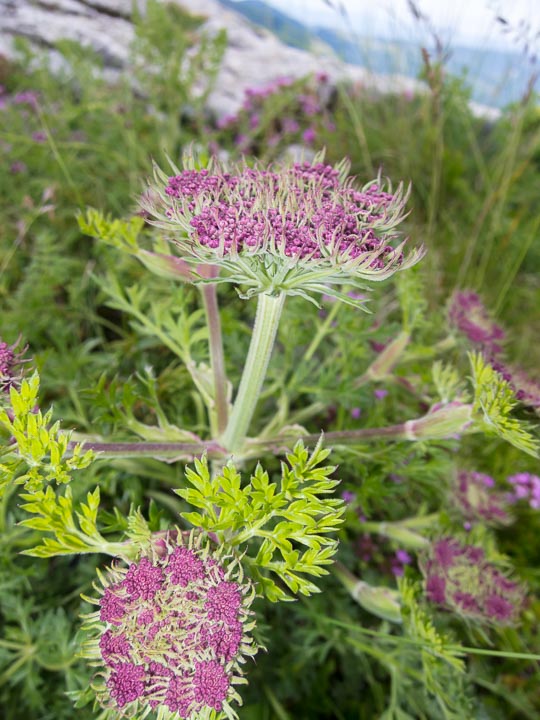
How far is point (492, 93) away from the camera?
4.54 meters

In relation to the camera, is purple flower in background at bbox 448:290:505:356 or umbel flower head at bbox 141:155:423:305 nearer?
umbel flower head at bbox 141:155:423:305

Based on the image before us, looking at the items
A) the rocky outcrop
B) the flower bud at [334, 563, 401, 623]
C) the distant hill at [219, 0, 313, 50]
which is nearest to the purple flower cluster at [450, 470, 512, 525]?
the flower bud at [334, 563, 401, 623]

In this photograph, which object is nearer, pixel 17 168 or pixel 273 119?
pixel 17 168

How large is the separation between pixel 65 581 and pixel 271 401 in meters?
1.05

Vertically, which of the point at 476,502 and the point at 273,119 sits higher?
the point at 273,119

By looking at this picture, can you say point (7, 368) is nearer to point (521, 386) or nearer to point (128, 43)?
point (521, 386)

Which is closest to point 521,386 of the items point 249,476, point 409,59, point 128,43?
point 249,476

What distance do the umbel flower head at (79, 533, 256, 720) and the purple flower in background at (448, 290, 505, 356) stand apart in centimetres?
117

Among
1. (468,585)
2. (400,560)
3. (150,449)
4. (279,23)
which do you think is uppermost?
(279,23)

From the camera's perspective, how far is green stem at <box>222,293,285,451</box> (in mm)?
1162

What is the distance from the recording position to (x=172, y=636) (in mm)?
944

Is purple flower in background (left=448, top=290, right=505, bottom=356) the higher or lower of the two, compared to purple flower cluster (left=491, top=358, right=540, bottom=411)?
lower

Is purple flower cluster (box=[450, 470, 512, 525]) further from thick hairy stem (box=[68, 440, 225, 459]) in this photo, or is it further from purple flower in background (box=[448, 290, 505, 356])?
thick hairy stem (box=[68, 440, 225, 459])

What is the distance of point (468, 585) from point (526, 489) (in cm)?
118
